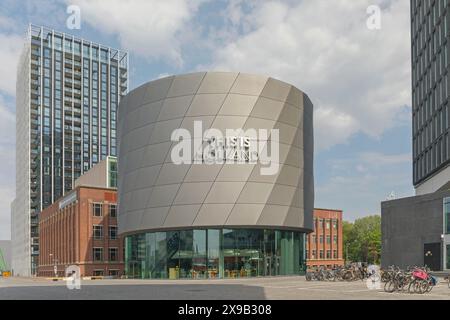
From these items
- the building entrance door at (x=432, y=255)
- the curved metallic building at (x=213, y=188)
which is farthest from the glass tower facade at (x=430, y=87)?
the curved metallic building at (x=213, y=188)

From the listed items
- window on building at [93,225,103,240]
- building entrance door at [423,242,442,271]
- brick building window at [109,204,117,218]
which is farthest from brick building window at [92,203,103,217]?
building entrance door at [423,242,442,271]

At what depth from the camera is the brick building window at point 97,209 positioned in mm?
86562

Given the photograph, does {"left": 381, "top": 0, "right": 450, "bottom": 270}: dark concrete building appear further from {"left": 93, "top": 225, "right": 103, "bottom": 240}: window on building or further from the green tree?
the green tree

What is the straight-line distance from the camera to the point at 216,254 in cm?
5797

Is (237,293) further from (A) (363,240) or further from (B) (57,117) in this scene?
(B) (57,117)

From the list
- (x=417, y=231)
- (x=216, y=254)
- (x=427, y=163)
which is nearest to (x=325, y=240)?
(x=427, y=163)

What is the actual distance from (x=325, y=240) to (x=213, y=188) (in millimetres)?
60640

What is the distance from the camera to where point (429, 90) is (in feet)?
226

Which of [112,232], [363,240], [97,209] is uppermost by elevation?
[97,209]

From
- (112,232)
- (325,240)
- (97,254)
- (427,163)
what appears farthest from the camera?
(325,240)

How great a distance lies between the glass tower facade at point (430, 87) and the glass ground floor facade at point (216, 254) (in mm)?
20059
